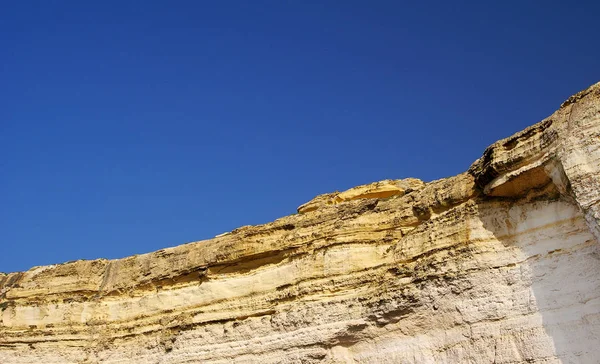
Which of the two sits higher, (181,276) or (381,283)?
(181,276)

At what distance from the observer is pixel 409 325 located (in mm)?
16203

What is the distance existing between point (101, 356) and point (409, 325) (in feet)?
33.0

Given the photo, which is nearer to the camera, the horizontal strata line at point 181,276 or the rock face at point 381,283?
the rock face at point 381,283

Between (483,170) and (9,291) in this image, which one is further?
(9,291)

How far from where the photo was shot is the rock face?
14.2 m

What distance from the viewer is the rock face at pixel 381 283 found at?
46.7 feet

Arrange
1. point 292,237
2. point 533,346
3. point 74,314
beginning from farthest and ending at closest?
point 74,314
point 292,237
point 533,346

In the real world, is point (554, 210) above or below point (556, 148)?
below

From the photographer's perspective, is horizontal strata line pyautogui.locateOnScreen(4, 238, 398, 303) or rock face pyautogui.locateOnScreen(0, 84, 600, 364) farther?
horizontal strata line pyautogui.locateOnScreen(4, 238, 398, 303)

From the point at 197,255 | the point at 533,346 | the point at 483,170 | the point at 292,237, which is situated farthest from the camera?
the point at 197,255

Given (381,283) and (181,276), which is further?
(181,276)

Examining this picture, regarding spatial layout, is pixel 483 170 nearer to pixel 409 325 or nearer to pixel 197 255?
pixel 409 325

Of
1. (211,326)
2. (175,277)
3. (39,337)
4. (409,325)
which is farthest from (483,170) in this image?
(39,337)

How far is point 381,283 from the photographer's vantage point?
55.7 ft
